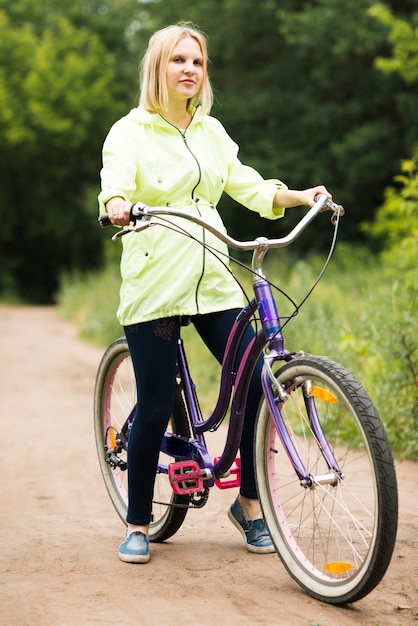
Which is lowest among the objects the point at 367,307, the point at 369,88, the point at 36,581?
the point at 36,581

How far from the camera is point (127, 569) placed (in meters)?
3.71

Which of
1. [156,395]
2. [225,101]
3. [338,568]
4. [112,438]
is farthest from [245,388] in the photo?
[225,101]

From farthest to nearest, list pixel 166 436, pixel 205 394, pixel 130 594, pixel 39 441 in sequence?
pixel 205 394 → pixel 39 441 → pixel 166 436 → pixel 130 594

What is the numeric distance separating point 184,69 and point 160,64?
0.30 feet

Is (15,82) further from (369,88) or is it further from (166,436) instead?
(166,436)

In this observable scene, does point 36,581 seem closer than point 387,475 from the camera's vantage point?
No

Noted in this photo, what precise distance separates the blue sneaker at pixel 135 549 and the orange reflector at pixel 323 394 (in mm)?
1030

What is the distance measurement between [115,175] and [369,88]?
798 inches

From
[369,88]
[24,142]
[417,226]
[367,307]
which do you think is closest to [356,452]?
[367,307]

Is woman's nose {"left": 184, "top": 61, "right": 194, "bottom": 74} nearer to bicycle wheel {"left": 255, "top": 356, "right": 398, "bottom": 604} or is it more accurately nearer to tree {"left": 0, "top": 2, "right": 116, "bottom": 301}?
bicycle wheel {"left": 255, "top": 356, "right": 398, "bottom": 604}

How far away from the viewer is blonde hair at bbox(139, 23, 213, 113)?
145 inches

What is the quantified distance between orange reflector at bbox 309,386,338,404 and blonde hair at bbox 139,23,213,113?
3.97ft

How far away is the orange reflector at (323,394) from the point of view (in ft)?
10.5

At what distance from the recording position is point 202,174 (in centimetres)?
370
